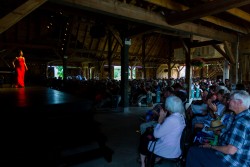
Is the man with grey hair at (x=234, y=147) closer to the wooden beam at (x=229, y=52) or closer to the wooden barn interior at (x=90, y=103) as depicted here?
the wooden barn interior at (x=90, y=103)

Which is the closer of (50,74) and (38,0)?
(38,0)

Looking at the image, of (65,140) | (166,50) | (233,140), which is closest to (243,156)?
(233,140)

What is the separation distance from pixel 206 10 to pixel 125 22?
11.7 ft

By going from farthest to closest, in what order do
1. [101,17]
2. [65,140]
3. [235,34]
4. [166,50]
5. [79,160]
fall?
[166,50] < [101,17] < [235,34] < [65,140] < [79,160]

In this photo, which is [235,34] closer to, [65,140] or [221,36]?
[221,36]

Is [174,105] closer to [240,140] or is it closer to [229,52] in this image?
[240,140]

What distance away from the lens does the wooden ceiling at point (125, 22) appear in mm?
3396

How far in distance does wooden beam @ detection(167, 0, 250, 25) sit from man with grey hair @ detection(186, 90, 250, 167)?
1903 millimetres

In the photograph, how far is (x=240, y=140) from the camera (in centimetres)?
185

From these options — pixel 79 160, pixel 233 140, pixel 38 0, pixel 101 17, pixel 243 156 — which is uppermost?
pixel 101 17

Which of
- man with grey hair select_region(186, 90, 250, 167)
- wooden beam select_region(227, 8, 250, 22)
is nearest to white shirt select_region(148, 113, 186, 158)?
man with grey hair select_region(186, 90, 250, 167)

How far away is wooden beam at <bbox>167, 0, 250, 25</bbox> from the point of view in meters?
3.29

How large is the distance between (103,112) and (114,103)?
2.64ft

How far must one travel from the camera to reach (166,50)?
20.4 m
